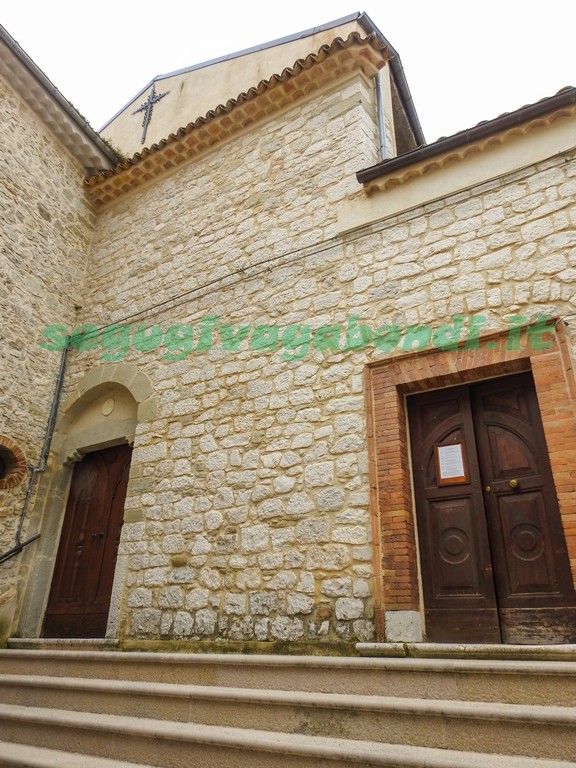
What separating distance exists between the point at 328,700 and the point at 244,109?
6.68 metres

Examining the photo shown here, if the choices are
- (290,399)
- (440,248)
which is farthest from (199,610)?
(440,248)

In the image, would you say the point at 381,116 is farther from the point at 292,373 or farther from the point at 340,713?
the point at 340,713

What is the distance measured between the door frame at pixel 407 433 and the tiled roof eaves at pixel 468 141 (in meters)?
1.91

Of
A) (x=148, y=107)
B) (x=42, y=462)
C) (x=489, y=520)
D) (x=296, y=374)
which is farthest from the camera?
(x=148, y=107)

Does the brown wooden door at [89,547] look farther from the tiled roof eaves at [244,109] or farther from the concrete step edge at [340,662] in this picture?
the tiled roof eaves at [244,109]

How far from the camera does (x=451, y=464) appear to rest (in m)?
4.48

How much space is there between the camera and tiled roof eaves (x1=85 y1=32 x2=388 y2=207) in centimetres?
619

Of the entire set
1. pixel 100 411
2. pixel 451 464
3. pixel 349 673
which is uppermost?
pixel 100 411

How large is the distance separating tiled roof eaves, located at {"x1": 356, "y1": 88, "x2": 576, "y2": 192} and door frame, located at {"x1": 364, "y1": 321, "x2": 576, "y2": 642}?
75.0 inches

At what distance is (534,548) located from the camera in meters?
3.96

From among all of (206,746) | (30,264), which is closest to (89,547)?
(30,264)

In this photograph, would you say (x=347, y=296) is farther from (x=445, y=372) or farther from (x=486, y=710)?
(x=486, y=710)

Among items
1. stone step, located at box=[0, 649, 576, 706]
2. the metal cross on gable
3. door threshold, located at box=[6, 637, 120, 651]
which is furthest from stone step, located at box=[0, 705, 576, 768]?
the metal cross on gable

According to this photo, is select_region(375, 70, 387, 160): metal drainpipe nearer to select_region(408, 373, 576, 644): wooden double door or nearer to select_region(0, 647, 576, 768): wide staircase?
select_region(408, 373, 576, 644): wooden double door
